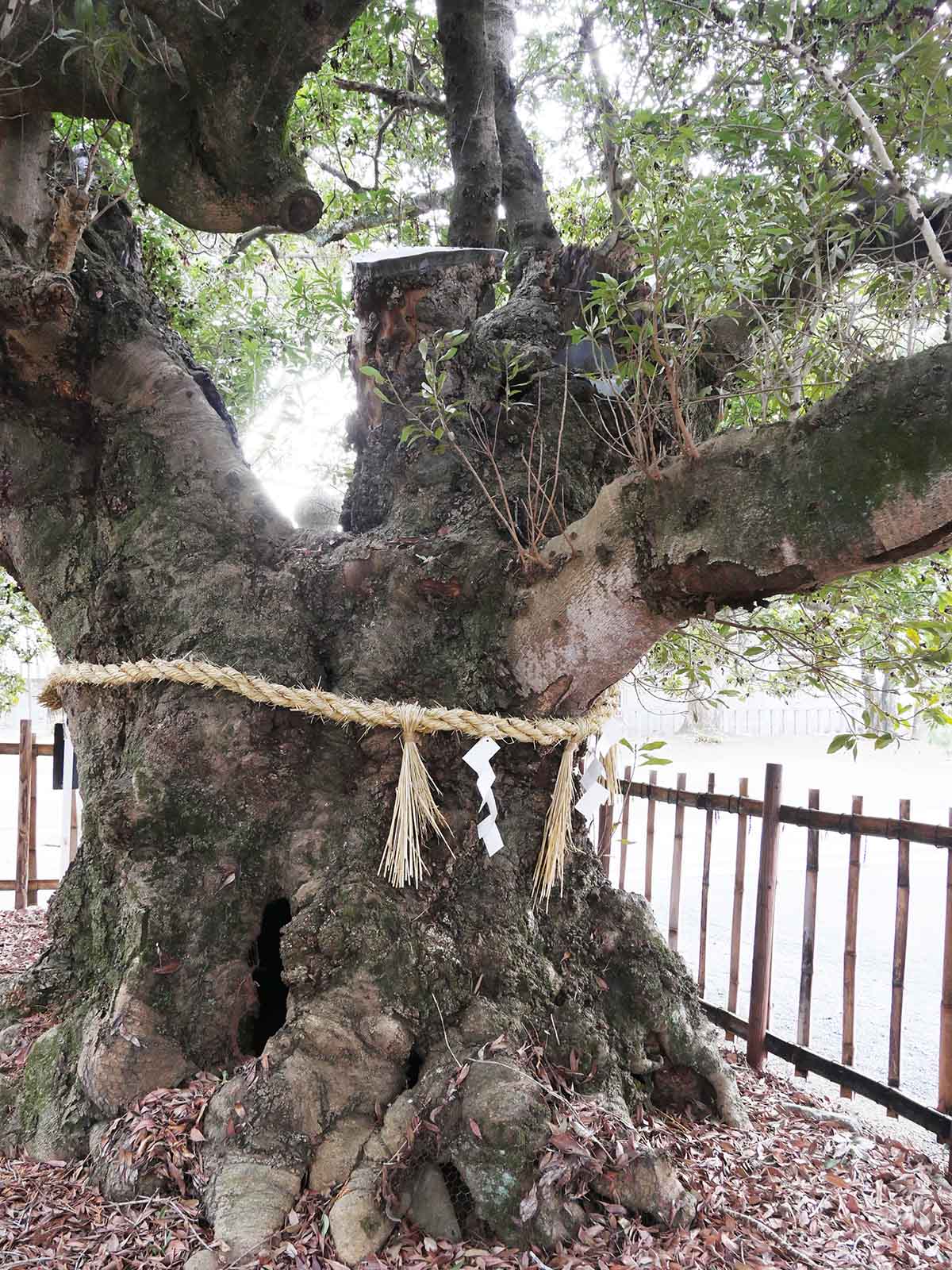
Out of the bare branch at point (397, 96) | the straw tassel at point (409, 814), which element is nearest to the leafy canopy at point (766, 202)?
the bare branch at point (397, 96)

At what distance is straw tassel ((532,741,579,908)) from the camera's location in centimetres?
251

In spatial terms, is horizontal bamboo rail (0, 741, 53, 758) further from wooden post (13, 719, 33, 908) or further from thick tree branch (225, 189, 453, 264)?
thick tree branch (225, 189, 453, 264)

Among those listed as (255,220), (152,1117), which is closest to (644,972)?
(152,1117)

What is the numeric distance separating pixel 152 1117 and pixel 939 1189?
8.01ft

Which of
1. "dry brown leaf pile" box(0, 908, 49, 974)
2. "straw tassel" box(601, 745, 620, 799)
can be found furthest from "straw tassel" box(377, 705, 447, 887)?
"dry brown leaf pile" box(0, 908, 49, 974)

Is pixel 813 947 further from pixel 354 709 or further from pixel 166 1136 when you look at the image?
pixel 166 1136

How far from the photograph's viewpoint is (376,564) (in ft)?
8.98

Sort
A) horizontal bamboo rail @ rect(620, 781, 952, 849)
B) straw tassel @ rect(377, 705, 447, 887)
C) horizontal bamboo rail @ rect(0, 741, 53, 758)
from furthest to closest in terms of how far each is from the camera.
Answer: horizontal bamboo rail @ rect(0, 741, 53, 758), horizontal bamboo rail @ rect(620, 781, 952, 849), straw tassel @ rect(377, 705, 447, 887)

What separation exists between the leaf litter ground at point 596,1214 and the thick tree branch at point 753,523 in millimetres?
1303

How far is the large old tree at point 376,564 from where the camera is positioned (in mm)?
2053

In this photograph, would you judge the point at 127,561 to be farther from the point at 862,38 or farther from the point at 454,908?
the point at 862,38

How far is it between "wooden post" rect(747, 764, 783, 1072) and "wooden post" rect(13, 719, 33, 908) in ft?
15.2

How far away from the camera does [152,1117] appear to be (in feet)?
7.27

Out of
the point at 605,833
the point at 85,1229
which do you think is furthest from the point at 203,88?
the point at 605,833
